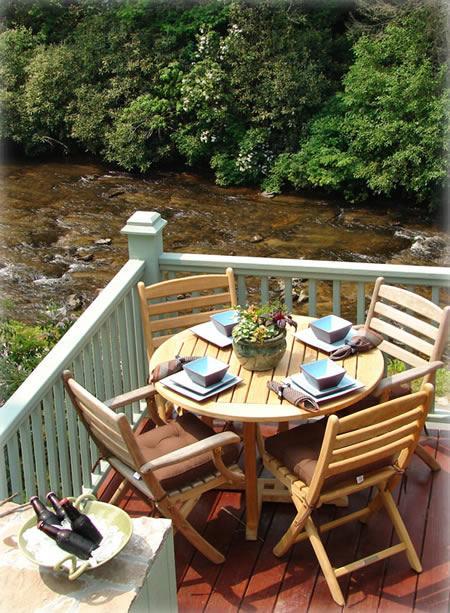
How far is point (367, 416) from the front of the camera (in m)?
3.21

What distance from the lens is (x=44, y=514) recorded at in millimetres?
2178

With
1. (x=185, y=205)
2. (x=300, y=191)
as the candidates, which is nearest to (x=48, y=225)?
(x=185, y=205)

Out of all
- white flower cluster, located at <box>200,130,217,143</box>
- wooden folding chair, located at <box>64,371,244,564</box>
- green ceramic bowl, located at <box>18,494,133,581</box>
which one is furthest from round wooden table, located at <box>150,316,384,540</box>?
white flower cluster, located at <box>200,130,217,143</box>

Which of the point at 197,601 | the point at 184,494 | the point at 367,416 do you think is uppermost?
the point at 367,416

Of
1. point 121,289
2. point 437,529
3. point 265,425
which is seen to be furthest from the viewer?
point 265,425

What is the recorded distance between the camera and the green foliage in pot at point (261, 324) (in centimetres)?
368

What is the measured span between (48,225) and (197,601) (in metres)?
9.53

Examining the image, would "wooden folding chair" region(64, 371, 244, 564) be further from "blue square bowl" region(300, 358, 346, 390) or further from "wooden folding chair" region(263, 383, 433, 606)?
"blue square bowl" region(300, 358, 346, 390)

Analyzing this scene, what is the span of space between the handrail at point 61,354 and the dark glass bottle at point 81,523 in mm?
942

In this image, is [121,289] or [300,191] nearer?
[121,289]

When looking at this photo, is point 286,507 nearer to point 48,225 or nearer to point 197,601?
point 197,601

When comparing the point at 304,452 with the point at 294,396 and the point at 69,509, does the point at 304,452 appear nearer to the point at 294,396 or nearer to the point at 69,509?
the point at 294,396

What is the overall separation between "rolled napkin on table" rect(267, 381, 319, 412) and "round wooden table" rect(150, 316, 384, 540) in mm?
22

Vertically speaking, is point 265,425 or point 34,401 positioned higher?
point 34,401
